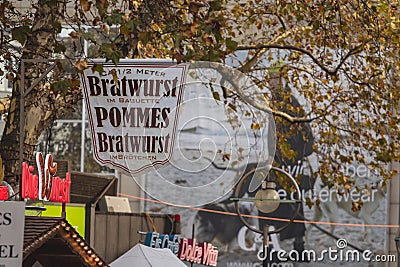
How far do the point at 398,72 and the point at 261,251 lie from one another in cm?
905

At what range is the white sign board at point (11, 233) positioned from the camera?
23.2 ft

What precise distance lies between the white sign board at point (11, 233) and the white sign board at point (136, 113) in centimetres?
128

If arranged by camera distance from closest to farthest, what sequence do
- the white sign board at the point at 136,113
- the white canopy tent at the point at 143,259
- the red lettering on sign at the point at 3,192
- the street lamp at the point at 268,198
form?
the white sign board at the point at 136,113
the red lettering on sign at the point at 3,192
the white canopy tent at the point at 143,259
the street lamp at the point at 268,198

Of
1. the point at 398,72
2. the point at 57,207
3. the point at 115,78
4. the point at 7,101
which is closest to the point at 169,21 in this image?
the point at 115,78

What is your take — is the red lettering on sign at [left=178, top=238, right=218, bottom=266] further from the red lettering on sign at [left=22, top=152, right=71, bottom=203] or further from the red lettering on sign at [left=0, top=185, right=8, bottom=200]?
the red lettering on sign at [left=0, top=185, right=8, bottom=200]

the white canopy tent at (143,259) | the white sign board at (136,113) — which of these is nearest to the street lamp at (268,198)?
the white canopy tent at (143,259)

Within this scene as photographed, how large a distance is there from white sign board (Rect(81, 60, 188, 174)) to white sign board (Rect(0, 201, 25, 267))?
1282 millimetres

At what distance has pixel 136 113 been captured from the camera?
327 inches

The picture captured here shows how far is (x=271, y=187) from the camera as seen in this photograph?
47.0ft

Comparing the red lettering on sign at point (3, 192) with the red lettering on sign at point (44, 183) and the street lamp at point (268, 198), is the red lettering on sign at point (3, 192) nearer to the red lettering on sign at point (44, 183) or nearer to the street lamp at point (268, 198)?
the red lettering on sign at point (44, 183)

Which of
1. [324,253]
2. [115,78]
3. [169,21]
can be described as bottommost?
[324,253]

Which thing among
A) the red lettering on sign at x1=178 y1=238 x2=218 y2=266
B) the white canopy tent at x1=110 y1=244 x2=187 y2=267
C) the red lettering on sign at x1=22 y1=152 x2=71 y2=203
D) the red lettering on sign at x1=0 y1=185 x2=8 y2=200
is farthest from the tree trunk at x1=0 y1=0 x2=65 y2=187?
the red lettering on sign at x1=178 y1=238 x2=218 y2=266

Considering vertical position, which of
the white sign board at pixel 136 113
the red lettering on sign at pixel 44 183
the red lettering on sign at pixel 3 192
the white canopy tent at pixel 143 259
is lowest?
the white canopy tent at pixel 143 259

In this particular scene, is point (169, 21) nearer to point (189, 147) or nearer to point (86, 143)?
point (189, 147)
